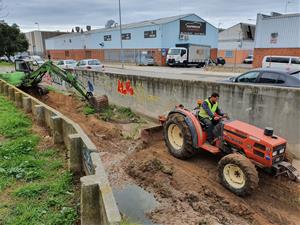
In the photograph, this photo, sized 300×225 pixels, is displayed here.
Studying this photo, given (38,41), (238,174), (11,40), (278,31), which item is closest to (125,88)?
(238,174)

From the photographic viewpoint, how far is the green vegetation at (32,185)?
3.92 meters

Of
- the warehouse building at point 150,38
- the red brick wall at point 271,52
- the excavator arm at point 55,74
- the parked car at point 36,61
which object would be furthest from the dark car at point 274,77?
the warehouse building at point 150,38

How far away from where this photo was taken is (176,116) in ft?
24.9

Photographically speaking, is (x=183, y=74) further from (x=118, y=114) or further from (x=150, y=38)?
(x=150, y=38)

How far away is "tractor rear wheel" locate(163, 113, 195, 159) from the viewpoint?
7184 mm

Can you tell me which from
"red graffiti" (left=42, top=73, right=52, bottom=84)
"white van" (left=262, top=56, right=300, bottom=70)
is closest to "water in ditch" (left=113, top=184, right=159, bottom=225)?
"red graffiti" (left=42, top=73, right=52, bottom=84)

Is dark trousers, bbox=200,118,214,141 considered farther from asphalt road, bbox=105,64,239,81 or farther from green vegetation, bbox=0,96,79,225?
A: asphalt road, bbox=105,64,239,81

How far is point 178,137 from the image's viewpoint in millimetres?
7816

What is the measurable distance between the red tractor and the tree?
4369cm

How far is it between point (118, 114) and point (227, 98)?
5768 millimetres

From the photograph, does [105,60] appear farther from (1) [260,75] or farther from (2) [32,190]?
(2) [32,190]

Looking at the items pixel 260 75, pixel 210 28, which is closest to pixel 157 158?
pixel 260 75

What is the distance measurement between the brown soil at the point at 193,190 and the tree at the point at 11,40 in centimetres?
4211

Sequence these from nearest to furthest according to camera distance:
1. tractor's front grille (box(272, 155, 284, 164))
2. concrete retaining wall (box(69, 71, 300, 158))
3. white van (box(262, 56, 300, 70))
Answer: tractor's front grille (box(272, 155, 284, 164)) < concrete retaining wall (box(69, 71, 300, 158)) < white van (box(262, 56, 300, 70))
